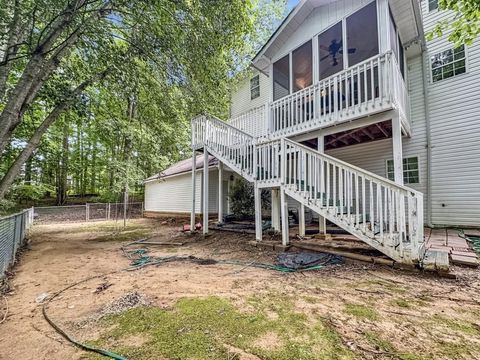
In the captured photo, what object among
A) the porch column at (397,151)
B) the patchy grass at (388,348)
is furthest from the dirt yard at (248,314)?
the porch column at (397,151)

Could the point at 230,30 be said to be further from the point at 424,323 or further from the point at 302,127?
the point at 424,323

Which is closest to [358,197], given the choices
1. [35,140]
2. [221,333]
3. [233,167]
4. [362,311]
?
[362,311]

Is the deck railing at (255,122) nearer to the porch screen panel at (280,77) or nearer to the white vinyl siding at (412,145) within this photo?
the porch screen panel at (280,77)

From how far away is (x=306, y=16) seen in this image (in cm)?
729

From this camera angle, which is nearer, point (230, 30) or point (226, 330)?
point (226, 330)

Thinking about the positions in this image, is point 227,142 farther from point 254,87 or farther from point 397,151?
point 254,87

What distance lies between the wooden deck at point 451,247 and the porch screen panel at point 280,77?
241 inches

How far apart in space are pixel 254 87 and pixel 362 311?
11.6 meters

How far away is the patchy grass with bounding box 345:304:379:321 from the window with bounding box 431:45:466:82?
326 inches

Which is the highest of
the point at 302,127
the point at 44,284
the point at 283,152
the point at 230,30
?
the point at 230,30

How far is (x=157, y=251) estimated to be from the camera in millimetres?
6367

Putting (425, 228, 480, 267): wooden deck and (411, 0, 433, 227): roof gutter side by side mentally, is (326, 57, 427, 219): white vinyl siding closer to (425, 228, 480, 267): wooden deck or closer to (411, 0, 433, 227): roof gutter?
(411, 0, 433, 227): roof gutter

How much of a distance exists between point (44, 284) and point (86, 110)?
5.34 meters

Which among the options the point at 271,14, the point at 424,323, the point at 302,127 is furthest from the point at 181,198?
the point at 271,14
